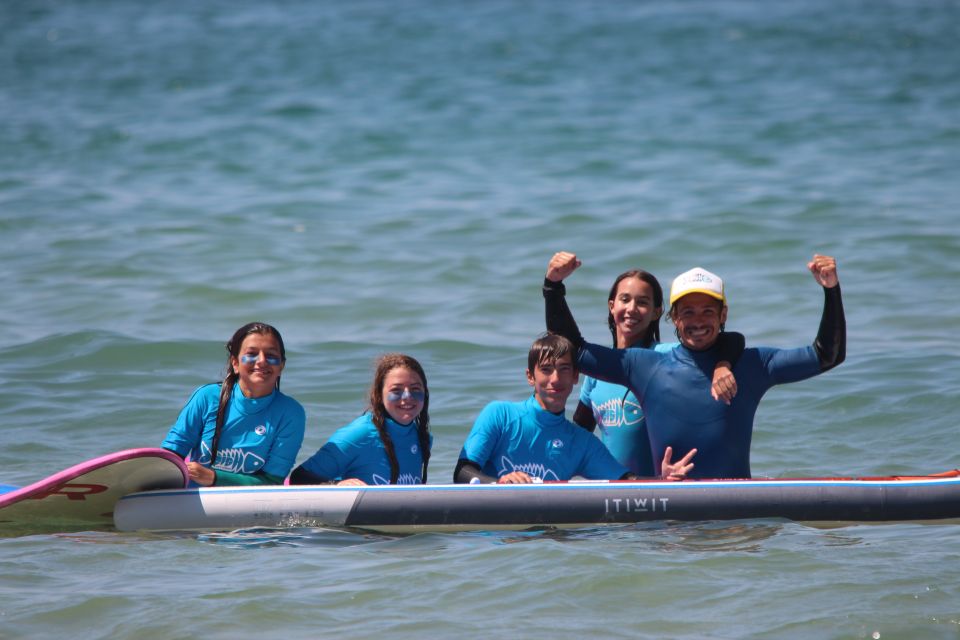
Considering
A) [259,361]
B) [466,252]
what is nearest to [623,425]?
[259,361]

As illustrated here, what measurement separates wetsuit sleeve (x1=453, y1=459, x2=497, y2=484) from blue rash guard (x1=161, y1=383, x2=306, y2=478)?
30.7 inches

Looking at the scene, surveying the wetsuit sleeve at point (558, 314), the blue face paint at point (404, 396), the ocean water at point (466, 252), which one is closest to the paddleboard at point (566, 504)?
the ocean water at point (466, 252)

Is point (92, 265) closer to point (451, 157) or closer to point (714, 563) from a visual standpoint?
point (451, 157)

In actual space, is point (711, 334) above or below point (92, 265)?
below

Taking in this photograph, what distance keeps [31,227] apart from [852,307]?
8426 millimetres

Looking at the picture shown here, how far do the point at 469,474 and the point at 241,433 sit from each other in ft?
3.61

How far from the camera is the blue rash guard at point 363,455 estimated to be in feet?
19.0

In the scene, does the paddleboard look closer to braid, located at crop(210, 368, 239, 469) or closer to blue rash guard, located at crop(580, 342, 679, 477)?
braid, located at crop(210, 368, 239, 469)

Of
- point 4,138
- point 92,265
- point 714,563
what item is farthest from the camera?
point 4,138

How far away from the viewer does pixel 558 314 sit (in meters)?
5.61

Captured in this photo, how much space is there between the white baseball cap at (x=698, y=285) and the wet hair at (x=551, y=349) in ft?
1.65

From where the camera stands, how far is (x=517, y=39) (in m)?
23.6

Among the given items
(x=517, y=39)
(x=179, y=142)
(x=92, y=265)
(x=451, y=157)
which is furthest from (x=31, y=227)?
(x=517, y=39)

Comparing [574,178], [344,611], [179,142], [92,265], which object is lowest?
[344,611]
